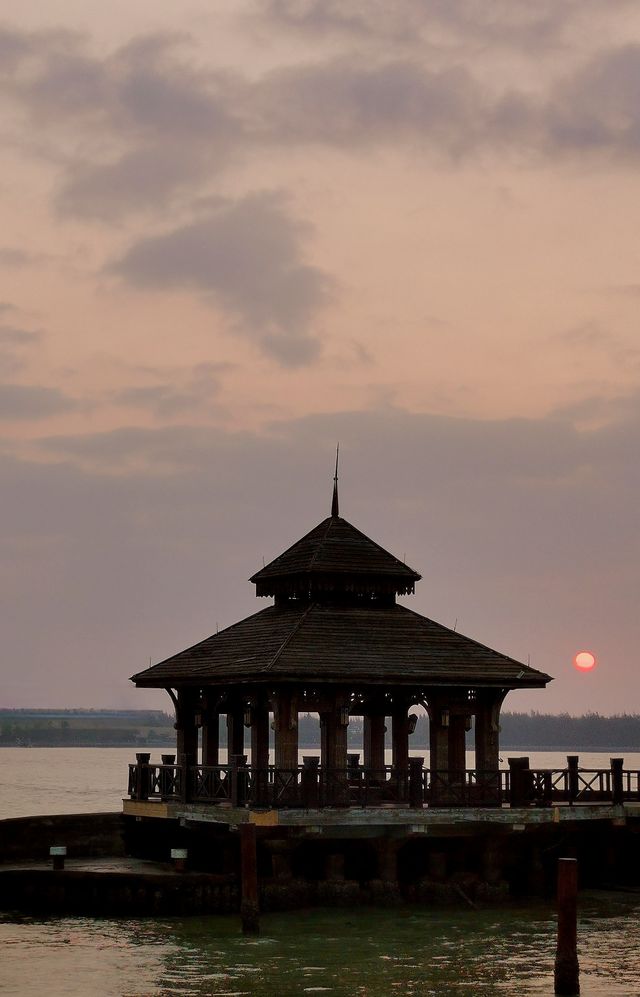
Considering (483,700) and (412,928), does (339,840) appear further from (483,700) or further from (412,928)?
(483,700)

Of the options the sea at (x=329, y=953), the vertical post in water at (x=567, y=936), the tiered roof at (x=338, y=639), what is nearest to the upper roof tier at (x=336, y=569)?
the tiered roof at (x=338, y=639)

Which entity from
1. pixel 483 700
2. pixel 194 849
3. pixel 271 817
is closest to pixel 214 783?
pixel 194 849

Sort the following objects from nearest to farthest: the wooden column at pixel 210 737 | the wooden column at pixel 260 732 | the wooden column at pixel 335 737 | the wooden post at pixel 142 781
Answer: the wooden column at pixel 335 737 → the wooden column at pixel 260 732 → the wooden post at pixel 142 781 → the wooden column at pixel 210 737

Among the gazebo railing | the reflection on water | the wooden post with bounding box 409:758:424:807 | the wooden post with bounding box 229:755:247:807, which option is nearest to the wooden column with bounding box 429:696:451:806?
the gazebo railing

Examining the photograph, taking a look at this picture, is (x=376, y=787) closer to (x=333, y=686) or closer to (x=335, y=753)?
(x=335, y=753)

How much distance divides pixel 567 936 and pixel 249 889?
321 inches

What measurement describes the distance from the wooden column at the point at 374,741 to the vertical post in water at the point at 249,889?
8533 mm

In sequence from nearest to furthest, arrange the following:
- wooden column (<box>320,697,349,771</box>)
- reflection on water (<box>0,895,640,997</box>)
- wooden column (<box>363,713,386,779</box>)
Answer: reflection on water (<box>0,895,640,997</box>) < wooden column (<box>320,697,349,771</box>) < wooden column (<box>363,713,386,779</box>)

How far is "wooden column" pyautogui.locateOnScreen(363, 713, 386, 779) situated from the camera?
145 ft

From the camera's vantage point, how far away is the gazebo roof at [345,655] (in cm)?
4041

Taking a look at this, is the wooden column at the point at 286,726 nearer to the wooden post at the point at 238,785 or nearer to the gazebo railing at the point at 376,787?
the gazebo railing at the point at 376,787

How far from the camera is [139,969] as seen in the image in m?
33.0

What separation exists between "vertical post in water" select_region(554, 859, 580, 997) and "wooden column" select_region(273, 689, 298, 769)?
1079 cm

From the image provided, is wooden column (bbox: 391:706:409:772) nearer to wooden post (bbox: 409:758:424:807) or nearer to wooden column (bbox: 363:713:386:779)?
wooden column (bbox: 363:713:386:779)
